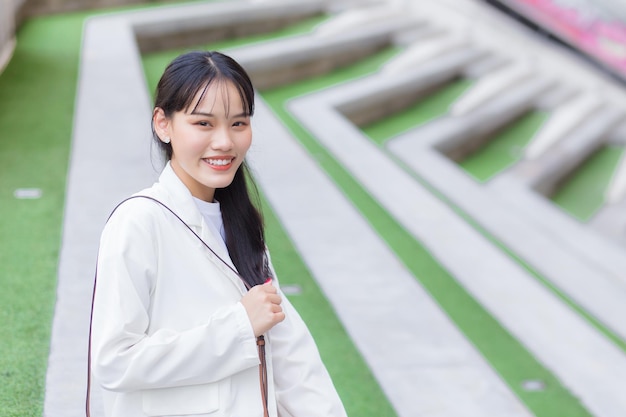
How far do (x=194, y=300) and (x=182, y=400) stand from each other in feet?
0.58

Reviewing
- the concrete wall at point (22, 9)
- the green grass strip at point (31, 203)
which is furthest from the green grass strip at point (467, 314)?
the concrete wall at point (22, 9)

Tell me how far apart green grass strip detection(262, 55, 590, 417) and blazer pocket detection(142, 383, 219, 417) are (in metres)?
2.35

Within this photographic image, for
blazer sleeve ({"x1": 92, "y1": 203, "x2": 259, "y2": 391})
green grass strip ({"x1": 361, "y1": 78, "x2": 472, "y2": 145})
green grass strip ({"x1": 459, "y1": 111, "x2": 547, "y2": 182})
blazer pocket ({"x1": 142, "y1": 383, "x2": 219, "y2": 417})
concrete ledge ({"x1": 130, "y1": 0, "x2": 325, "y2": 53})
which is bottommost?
green grass strip ({"x1": 459, "y1": 111, "x2": 547, "y2": 182})

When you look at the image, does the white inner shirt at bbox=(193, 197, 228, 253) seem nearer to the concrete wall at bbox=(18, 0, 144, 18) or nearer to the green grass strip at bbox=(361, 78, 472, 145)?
the green grass strip at bbox=(361, 78, 472, 145)

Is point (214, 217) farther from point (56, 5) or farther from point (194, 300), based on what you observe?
point (56, 5)

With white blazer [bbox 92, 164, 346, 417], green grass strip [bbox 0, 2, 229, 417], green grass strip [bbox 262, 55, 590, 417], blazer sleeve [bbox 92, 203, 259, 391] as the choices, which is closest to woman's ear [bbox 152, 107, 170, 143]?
white blazer [bbox 92, 164, 346, 417]

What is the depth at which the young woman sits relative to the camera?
1442mm

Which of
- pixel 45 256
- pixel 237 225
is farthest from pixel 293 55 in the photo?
pixel 237 225

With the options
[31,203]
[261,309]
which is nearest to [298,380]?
[261,309]

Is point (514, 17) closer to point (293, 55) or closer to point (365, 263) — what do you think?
point (293, 55)

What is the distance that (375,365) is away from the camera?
3.52 m

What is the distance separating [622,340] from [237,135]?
12.6ft

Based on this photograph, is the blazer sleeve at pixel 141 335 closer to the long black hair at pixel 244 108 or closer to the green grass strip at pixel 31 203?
the long black hair at pixel 244 108

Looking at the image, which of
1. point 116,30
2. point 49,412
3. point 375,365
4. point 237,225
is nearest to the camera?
point 237,225
